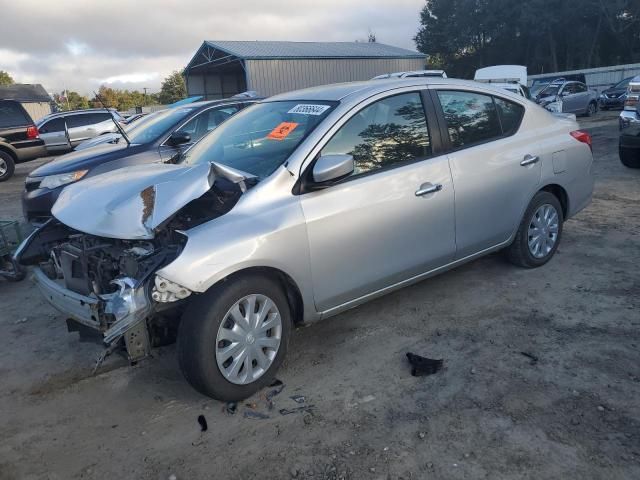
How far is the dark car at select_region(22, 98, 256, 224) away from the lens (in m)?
6.25

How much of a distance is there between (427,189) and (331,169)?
908mm

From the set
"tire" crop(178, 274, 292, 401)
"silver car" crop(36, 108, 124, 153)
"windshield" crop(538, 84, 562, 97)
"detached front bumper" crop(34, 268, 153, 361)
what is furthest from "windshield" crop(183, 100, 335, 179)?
"windshield" crop(538, 84, 562, 97)

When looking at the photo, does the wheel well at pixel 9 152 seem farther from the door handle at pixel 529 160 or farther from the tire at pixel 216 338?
the door handle at pixel 529 160

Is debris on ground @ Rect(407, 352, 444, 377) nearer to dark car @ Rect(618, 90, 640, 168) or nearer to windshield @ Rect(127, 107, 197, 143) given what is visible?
windshield @ Rect(127, 107, 197, 143)

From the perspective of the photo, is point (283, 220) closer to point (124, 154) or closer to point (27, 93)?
point (124, 154)

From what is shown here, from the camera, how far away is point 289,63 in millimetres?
28953

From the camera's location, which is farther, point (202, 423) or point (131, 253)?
point (131, 253)

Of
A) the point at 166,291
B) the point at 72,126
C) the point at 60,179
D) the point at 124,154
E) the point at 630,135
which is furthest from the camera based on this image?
the point at 72,126

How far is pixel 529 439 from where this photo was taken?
104 inches

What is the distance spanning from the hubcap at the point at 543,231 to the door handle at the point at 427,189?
130 centimetres

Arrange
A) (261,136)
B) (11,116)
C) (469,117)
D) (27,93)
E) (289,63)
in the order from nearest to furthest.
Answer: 1. (261,136)
2. (469,117)
3. (11,116)
4. (27,93)
5. (289,63)

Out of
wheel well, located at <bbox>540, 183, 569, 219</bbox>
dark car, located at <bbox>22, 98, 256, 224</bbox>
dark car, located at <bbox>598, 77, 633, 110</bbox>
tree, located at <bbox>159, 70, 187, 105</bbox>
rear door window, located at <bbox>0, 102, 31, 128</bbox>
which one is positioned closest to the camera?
wheel well, located at <bbox>540, 183, 569, 219</bbox>

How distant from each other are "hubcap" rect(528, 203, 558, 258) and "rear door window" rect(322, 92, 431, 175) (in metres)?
1.46

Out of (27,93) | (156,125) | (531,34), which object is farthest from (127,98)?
(156,125)
